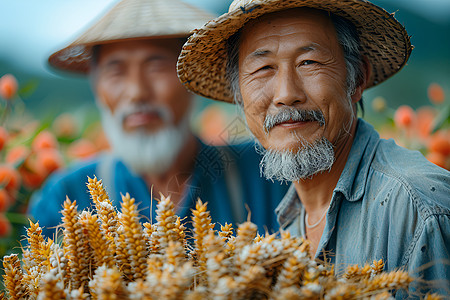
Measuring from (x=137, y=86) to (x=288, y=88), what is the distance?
1217mm

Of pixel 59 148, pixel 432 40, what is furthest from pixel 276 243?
pixel 432 40

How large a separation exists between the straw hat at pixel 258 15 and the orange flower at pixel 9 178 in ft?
3.09

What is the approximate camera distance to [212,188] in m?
2.45

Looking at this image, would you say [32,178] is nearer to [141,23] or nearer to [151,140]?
[151,140]

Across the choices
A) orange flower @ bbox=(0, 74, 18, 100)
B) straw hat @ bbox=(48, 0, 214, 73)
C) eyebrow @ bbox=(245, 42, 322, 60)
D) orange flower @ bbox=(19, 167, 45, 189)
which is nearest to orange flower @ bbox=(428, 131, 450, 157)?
eyebrow @ bbox=(245, 42, 322, 60)

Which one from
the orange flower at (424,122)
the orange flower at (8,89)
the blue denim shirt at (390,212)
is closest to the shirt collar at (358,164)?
the blue denim shirt at (390,212)

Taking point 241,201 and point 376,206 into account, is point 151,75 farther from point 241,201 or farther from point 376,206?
point 376,206

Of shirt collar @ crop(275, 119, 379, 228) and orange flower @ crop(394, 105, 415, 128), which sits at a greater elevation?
shirt collar @ crop(275, 119, 379, 228)

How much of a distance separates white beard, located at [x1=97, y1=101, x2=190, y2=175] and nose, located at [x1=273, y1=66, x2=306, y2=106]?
1.21m

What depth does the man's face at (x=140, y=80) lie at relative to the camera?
7.71 feet

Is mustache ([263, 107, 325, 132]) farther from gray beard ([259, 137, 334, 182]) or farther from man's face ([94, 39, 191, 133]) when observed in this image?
man's face ([94, 39, 191, 133])

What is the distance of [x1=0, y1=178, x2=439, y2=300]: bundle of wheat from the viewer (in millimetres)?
709

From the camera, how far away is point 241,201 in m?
2.47

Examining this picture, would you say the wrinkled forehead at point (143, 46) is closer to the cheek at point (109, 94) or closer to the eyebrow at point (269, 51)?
the cheek at point (109, 94)
